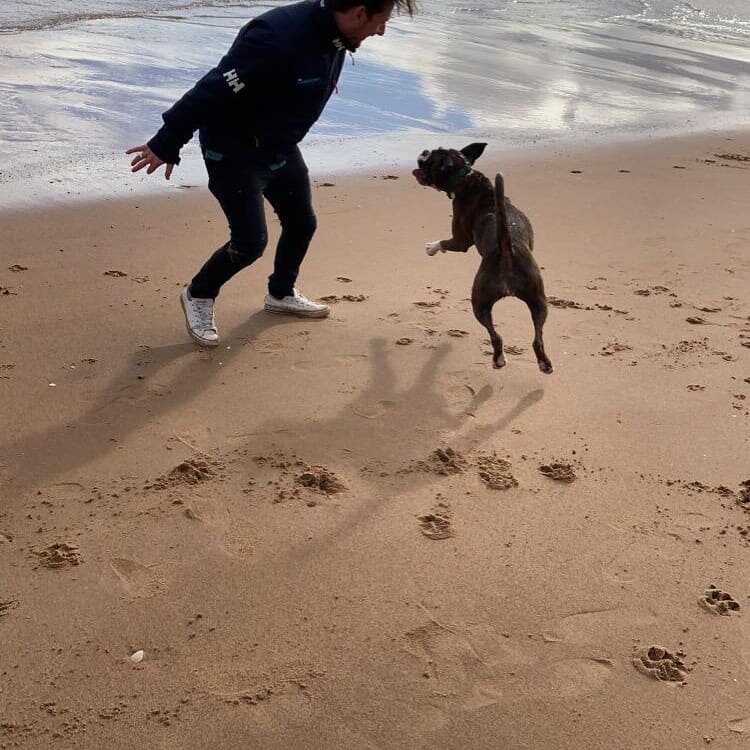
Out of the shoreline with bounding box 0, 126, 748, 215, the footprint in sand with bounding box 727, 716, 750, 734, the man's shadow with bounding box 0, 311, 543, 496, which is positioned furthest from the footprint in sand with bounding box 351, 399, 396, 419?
the shoreline with bounding box 0, 126, 748, 215

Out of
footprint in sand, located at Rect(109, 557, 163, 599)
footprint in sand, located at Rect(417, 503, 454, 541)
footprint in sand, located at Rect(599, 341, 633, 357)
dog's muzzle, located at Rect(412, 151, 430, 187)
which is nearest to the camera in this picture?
footprint in sand, located at Rect(109, 557, 163, 599)

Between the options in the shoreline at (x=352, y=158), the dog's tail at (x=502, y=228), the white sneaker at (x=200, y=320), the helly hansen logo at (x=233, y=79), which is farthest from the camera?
the shoreline at (x=352, y=158)

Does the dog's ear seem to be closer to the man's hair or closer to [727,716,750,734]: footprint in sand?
the man's hair

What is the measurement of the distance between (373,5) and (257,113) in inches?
27.9

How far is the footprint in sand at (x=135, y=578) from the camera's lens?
2.82 metres

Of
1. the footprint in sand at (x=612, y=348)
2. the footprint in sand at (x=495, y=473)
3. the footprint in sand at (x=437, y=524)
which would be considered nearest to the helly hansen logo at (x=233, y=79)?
the footprint in sand at (x=495, y=473)

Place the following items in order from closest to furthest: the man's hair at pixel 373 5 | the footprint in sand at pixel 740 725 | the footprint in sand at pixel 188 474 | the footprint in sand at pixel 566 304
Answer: the footprint in sand at pixel 740 725 → the footprint in sand at pixel 188 474 → the man's hair at pixel 373 5 → the footprint in sand at pixel 566 304

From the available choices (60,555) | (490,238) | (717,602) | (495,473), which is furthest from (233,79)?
(717,602)

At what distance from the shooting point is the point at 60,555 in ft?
9.72

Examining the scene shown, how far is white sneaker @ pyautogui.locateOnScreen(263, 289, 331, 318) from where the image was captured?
5.04m

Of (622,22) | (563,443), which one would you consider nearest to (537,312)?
(563,443)

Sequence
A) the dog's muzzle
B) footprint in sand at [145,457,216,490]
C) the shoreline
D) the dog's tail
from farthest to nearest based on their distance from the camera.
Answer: the shoreline
the dog's muzzle
the dog's tail
footprint in sand at [145,457,216,490]

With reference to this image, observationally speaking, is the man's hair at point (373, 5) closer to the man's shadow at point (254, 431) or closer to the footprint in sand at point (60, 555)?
the man's shadow at point (254, 431)

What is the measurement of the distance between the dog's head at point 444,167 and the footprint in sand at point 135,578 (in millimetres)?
3058
